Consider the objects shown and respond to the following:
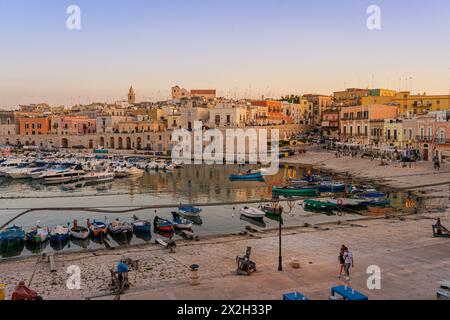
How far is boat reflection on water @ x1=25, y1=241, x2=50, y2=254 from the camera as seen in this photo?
20.5 m

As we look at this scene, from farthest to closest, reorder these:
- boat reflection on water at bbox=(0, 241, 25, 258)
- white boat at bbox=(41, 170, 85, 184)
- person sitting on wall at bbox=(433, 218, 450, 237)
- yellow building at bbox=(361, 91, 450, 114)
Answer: yellow building at bbox=(361, 91, 450, 114) < white boat at bbox=(41, 170, 85, 184) < boat reflection on water at bbox=(0, 241, 25, 258) < person sitting on wall at bbox=(433, 218, 450, 237)

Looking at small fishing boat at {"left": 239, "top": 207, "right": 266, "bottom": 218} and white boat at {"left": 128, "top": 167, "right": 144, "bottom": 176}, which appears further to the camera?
white boat at {"left": 128, "top": 167, "right": 144, "bottom": 176}

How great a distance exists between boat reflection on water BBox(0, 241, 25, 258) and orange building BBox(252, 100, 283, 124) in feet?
214

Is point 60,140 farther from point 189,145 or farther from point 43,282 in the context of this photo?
point 43,282

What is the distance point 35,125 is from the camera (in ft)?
278

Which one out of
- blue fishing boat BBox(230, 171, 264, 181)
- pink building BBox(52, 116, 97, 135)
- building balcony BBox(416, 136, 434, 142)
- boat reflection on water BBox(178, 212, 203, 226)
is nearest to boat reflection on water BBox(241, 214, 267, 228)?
boat reflection on water BBox(178, 212, 203, 226)

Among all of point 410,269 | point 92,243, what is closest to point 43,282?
point 92,243

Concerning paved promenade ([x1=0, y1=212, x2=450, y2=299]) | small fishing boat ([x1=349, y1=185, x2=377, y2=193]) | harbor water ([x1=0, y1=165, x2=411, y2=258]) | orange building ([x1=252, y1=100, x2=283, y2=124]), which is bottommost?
harbor water ([x1=0, y1=165, x2=411, y2=258])

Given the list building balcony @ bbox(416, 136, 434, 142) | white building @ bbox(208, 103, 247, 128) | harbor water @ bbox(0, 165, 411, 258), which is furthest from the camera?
white building @ bbox(208, 103, 247, 128)

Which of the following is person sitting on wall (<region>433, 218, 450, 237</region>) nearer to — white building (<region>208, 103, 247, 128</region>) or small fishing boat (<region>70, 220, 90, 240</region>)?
small fishing boat (<region>70, 220, 90, 240</region>)

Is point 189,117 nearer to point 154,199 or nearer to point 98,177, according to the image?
point 98,177

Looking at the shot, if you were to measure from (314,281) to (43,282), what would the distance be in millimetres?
7963

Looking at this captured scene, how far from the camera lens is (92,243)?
21344 mm
